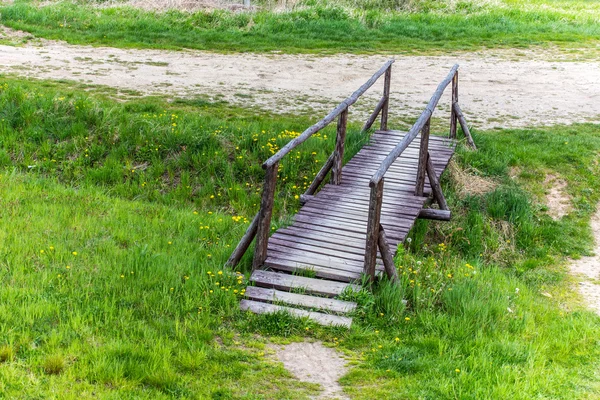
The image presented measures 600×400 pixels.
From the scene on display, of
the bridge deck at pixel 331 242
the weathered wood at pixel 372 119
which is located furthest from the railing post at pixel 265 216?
the weathered wood at pixel 372 119

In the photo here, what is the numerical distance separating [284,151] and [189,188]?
3.70 meters

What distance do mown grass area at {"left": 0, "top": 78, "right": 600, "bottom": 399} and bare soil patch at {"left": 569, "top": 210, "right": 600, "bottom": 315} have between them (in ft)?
0.60

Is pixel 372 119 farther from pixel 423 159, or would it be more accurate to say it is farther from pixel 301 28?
pixel 301 28

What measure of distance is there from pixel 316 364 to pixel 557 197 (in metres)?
6.11

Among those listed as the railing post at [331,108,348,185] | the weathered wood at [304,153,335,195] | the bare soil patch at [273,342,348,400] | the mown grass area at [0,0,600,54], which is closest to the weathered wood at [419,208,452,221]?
the railing post at [331,108,348,185]

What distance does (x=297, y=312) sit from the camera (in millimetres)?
6719

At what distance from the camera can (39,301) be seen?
643 cm

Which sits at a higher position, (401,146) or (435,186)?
(401,146)

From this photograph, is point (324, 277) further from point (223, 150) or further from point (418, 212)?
point (223, 150)

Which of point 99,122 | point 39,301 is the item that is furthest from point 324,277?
point 99,122

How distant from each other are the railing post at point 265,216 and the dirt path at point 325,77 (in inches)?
240

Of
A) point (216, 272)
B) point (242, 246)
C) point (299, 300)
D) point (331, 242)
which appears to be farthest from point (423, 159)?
point (216, 272)

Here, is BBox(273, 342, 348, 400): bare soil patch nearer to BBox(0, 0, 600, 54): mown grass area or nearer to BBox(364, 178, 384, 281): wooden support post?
BBox(364, 178, 384, 281): wooden support post

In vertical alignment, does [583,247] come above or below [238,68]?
below
